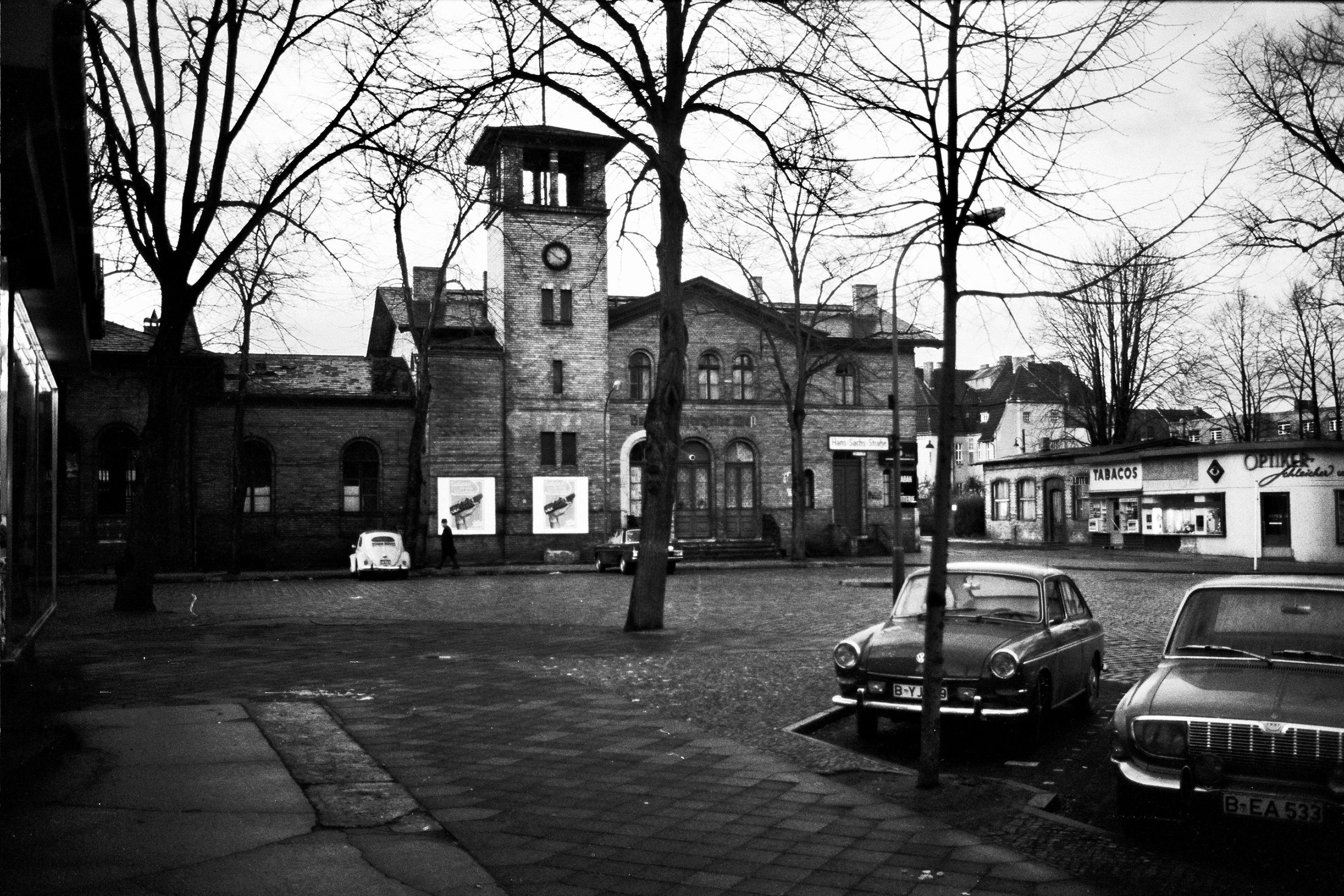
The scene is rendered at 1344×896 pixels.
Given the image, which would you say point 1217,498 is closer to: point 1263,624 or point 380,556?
point 380,556

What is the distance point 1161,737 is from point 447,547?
35.9 metres

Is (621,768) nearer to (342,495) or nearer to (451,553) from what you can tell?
(451,553)

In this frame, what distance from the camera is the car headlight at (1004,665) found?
912 centimetres

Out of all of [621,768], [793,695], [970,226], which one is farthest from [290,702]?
[970,226]

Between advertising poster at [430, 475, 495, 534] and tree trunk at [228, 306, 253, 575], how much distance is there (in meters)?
7.14

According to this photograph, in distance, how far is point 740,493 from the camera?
161 feet

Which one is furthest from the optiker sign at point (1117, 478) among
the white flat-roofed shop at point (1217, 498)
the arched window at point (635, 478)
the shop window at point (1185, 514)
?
the arched window at point (635, 478)

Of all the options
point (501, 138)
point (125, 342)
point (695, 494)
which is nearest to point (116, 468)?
point (125, 342)

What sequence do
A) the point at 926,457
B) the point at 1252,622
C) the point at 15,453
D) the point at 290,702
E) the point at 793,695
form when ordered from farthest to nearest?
the point at 926,457
the point at 793,695
the point at 290,702
the point at 15,453
the point at 1252,622

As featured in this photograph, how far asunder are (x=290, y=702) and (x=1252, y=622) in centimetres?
779

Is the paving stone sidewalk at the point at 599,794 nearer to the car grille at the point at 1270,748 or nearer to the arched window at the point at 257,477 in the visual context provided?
the car grille at the point at 1270,748

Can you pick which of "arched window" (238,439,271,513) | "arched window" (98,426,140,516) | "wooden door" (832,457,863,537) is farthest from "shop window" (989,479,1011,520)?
"arched window" (98,426,140,516)

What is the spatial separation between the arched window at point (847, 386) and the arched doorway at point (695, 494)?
6.67 meters

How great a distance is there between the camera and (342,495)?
44.8 m
